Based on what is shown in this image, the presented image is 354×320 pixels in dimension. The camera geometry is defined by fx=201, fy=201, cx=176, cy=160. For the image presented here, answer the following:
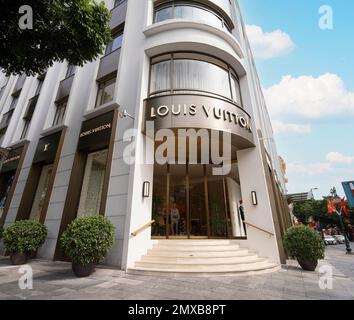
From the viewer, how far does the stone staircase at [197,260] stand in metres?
5.50

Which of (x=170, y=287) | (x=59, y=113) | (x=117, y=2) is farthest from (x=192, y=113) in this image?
(x=117, y=2)

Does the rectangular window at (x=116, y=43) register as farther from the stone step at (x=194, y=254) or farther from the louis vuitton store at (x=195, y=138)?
the stone step at (x=194, y=254)

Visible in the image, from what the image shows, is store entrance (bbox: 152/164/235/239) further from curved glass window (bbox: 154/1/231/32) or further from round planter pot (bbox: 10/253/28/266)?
curved glass window (bbox: 154/1/231/32)

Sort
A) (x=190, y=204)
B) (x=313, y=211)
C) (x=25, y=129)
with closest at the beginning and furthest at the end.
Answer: (x=190, y=204)
(x=25, y=129)
(x=313, y=211)

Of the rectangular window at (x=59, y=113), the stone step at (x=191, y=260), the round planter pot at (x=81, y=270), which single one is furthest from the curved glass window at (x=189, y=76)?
the round planter pot at (x=81, y=270)

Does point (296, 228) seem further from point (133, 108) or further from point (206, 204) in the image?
point (133, 108)

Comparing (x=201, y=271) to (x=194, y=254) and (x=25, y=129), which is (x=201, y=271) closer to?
Answer: (x=194, y=254)

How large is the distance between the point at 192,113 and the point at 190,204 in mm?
3940

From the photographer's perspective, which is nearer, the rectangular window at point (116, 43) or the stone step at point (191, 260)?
the stone step at point (191, 260)

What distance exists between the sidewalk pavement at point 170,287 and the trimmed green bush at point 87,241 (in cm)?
51

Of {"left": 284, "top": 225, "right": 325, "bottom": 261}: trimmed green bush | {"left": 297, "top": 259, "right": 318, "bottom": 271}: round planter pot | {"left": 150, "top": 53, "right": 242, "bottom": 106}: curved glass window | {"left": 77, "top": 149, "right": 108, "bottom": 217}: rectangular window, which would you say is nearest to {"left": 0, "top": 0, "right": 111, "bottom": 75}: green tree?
{"left": 150, "top": 53, "right": 242, "bottom": 106}: curved glass window

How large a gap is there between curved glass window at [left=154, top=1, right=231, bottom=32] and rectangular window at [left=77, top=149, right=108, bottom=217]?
697 cm

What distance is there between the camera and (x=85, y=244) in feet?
17.5

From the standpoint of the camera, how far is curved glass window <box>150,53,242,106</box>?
805cm
